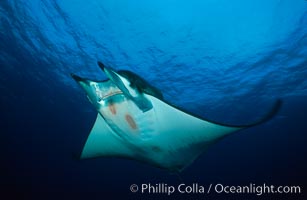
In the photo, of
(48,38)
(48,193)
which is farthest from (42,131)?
(48,193)

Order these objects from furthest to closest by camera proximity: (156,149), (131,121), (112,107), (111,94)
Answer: (156,149) < (131,121) < (112,107) < (111,94)

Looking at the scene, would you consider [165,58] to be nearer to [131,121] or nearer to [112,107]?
[131,121]

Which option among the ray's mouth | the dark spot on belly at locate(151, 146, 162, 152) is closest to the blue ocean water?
the dark spot on belly at locate(151, 146, 162, 152)

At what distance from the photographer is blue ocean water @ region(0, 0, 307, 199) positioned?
8680mm

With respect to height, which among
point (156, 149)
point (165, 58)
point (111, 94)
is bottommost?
point (156, 149)

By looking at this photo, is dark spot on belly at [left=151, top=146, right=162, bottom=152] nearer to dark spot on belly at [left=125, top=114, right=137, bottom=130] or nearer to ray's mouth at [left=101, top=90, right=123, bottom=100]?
dark spot on belly at [left=125, top=114, right=137, bottom=130]

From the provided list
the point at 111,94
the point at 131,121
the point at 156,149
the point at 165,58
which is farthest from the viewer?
the point at 165,58

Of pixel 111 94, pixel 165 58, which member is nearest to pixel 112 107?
pixel 111 94

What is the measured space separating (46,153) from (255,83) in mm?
28436

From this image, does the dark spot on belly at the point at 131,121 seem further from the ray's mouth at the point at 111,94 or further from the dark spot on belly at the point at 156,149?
the dark spot on belly at the point at 156,149

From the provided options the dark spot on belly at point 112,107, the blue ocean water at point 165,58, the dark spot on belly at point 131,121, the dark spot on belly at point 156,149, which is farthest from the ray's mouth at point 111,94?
the blue ocean water at point 165,58

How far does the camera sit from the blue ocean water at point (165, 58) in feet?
28.5

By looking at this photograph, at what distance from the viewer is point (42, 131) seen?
954 inches

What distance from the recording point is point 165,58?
11.3 meters
